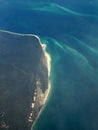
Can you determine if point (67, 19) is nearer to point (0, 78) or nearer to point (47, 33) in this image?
point (47, 33)

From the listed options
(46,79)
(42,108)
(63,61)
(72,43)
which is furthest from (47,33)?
(42,108)

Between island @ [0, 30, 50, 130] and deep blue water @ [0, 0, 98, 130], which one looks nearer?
island @ [0, 30, 50, 130]

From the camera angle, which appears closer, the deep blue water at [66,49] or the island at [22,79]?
the island at [22,79]

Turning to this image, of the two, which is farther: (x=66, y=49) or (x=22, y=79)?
(x=66, y=49)

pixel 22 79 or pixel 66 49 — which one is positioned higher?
pixel 66 49
